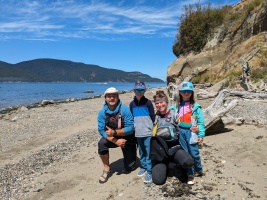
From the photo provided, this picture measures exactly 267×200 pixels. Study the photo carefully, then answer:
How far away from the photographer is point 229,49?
81.3 feet

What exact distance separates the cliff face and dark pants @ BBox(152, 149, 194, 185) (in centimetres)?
1461

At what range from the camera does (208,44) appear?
27.1m

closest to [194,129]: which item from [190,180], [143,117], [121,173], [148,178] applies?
[190,180]

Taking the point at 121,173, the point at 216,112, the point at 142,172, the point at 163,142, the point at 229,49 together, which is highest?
the point at 229,49

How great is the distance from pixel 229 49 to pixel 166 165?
70.0 feet

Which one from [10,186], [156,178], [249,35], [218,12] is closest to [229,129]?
[156,178]

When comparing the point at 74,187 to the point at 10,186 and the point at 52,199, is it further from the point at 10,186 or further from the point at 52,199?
the point at 10,186

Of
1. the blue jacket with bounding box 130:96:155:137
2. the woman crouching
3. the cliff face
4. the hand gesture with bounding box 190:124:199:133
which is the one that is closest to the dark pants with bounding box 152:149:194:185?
the woman crouching

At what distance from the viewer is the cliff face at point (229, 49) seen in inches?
785

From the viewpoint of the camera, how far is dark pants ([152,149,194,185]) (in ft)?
17.2

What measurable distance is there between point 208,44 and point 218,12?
382 centimetres

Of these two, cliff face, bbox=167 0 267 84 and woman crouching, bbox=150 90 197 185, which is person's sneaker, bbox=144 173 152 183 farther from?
cliff face, bbox=167 0 267 84

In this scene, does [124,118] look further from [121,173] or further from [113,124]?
[121,173]

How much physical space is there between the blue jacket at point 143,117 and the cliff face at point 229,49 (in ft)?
47.1
